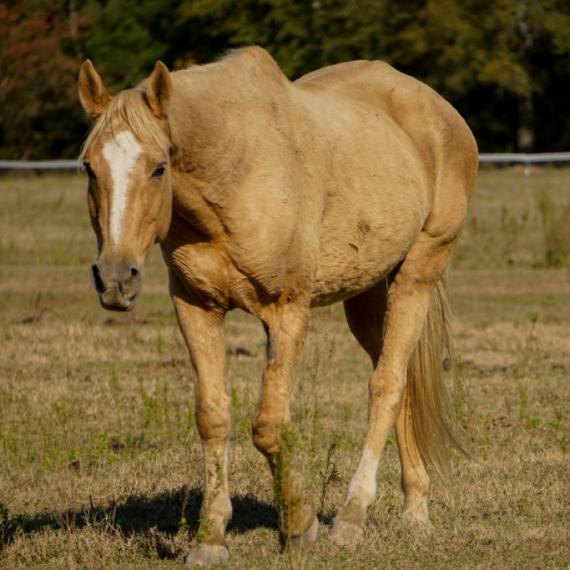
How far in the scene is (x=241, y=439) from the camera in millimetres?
8680

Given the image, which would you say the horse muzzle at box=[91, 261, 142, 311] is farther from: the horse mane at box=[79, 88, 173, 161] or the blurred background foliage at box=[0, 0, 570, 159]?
the blurred background foliage at box=[0, 0, 570, 159]

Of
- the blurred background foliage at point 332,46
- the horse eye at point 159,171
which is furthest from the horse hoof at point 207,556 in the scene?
the blurred background foliage at point 332,46

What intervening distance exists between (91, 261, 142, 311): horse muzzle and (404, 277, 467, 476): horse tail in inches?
102

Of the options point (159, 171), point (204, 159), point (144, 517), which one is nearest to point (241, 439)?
point (144, 517)

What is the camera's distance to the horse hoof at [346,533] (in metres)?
6.31

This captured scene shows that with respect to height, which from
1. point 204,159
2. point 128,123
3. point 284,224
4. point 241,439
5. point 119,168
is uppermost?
point 128,123

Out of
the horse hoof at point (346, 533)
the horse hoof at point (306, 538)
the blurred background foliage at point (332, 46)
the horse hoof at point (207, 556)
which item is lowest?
the blurred background foliage at point (332, 46)

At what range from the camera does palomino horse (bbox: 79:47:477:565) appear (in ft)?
17.6

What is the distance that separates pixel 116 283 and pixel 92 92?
33.0 inches

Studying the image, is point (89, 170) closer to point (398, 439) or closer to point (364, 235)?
point (364, 235)

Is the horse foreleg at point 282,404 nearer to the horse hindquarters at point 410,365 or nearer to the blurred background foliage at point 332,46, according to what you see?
the horse hindquarters at point 410,365

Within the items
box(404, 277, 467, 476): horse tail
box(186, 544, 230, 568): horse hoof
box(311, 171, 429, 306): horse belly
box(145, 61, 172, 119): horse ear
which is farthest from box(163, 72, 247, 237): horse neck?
box(404, 277, 467, 476): horse tail

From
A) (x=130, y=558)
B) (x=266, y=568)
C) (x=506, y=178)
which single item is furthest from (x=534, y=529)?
(x=506, y=178)

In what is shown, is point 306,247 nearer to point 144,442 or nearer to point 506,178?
point 144,442
